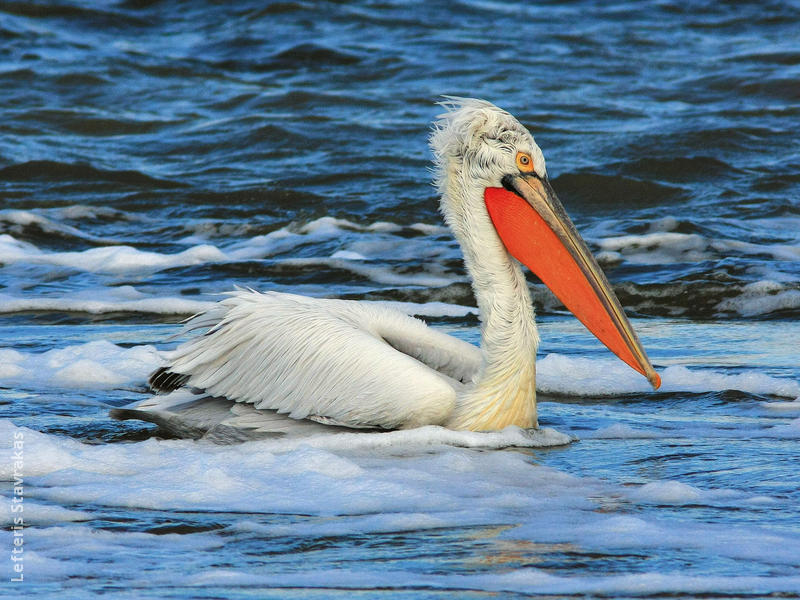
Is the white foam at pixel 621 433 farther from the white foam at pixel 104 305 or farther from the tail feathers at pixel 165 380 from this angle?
the white foam at pixel 104 305

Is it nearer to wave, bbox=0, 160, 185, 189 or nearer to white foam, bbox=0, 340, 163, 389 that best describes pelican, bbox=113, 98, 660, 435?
white foam, bbox=0, 340, 163, 389

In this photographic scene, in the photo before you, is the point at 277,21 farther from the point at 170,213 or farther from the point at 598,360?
the point at 598,360

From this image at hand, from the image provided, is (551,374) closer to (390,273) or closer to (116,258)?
(390,273)

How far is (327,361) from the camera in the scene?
3740mm

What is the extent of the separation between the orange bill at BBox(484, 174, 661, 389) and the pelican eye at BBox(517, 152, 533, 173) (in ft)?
0.08

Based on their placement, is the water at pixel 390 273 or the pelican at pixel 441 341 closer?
the water at pixel 390 273

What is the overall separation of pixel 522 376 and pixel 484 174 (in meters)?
0.68

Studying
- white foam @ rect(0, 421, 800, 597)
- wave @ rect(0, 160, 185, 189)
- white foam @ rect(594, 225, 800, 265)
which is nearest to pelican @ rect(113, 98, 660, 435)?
white foam @ rect(0, 421, 800, 597)

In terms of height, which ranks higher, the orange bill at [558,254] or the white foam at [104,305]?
the orange bill at [558,254]

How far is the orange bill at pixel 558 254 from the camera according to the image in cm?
387

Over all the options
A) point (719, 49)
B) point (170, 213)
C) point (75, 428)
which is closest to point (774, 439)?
point (75, 428)

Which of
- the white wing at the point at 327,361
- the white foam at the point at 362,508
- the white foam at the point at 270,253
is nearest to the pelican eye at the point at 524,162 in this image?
the white wing at the point at 327,361

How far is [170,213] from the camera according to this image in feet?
30.2

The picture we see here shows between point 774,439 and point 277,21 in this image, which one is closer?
point 774,439
